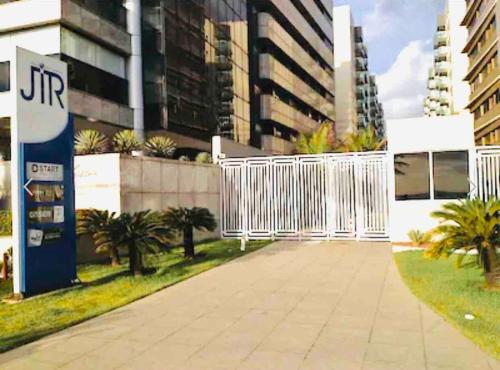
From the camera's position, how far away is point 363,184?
15422mm

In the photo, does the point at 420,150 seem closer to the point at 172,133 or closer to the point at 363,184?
the point at 363,184

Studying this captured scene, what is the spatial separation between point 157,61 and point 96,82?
10.4ft

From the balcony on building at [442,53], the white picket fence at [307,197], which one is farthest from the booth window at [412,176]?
the balcony on building at [442,53]

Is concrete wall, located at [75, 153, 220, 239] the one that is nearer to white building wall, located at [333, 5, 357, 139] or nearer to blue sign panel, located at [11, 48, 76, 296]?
blue sign panel, located at [11, 48, 76, 296]

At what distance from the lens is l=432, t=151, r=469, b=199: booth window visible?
13250 millimetres

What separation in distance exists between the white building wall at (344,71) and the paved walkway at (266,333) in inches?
2323

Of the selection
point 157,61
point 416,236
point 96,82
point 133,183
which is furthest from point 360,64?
point 133,183

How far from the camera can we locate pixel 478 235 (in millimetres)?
7805

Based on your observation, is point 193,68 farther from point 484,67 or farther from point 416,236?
point 484,67

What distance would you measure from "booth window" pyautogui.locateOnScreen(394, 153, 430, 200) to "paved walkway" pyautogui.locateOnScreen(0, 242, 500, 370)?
5.11 m

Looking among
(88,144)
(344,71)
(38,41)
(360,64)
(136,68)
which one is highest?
(360,64)

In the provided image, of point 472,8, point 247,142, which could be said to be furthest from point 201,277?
point 472,8

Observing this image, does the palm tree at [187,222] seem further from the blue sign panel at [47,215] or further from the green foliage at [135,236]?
the blue sign panel at [47,215]

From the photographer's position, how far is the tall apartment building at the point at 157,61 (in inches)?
843
